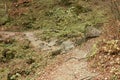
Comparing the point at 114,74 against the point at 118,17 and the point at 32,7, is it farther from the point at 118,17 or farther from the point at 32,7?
the point at 32,7

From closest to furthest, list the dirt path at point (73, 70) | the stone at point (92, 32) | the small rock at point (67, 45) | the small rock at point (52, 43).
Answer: the dirt path at point (73, 70) → the small rock at point (67, 45) → the stone at point (92, 32) → the small rock at point (52, 43)

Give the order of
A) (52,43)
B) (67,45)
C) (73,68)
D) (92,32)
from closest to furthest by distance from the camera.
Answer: (73,68) < (67,45) < (92,32) < (52,43)

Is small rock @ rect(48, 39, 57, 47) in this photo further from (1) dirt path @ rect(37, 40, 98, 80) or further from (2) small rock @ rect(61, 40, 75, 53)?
(1) dirt path @ rect(37, 40, 98, 80)

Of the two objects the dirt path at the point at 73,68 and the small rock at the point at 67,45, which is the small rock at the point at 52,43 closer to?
the small rock at the point at 67,45

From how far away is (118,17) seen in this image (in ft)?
42.3

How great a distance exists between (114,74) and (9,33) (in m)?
10.3

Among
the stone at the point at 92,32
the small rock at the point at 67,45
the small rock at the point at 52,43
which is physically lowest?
the small rock at the point at 52,43

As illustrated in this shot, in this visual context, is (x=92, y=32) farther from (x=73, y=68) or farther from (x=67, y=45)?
(x=73, y=68)

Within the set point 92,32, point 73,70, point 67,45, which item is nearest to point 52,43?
point 67,45

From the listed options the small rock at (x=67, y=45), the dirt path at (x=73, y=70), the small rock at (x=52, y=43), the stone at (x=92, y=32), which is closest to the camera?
the dirt path at (x=73, y=70)

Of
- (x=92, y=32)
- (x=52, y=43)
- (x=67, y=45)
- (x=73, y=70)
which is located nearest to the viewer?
(x=73, y=70)

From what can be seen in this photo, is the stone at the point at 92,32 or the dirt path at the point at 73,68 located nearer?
the dirt path at the point at 73,68

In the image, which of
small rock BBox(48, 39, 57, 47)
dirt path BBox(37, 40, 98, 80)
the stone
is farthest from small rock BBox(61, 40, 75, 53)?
the stone

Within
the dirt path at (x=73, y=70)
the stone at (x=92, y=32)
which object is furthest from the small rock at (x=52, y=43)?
the dirt path at (x=73, y=70)
